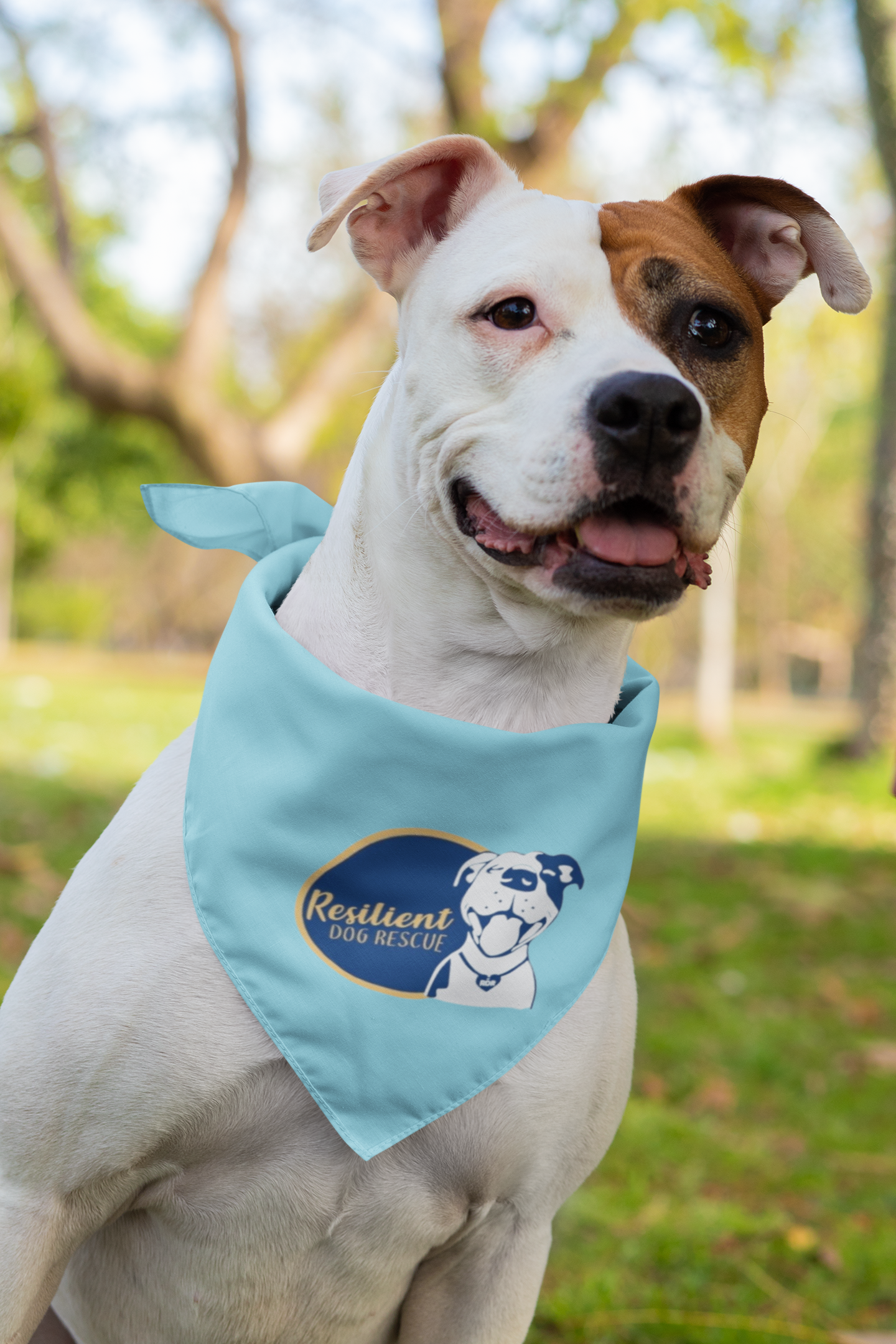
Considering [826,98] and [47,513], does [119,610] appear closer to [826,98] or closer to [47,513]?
[47,513]

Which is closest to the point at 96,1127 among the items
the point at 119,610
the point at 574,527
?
the point at 574,527

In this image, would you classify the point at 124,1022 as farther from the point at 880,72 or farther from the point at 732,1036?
the point at 880,72

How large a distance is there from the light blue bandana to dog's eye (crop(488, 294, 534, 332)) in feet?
2.21

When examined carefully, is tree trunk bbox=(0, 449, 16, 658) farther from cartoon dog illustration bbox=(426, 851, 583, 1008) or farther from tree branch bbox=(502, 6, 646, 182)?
cartoon dog illustration bbox=(426, 851, 583, 1008)

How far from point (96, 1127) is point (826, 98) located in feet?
36.1

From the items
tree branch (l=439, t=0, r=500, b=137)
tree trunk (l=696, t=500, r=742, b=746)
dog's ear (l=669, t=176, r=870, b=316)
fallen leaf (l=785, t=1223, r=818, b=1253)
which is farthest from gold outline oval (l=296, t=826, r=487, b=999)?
tree trunk (l=696, t=500, r=742, b=746)

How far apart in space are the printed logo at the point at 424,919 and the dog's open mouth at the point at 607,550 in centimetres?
52

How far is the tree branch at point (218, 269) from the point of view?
9875 millimetres

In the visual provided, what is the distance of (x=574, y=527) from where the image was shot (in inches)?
75.5

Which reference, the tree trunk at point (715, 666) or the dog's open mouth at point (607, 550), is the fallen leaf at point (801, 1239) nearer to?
the dog's open mouth at point (607, 550)

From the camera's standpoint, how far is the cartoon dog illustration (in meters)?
2.09

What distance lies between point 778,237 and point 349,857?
155cm

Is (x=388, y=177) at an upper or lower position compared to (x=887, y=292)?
upper

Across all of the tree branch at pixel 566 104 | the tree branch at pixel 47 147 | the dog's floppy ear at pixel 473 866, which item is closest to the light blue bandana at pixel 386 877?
the dog's floppy ear at pixel 473 866
